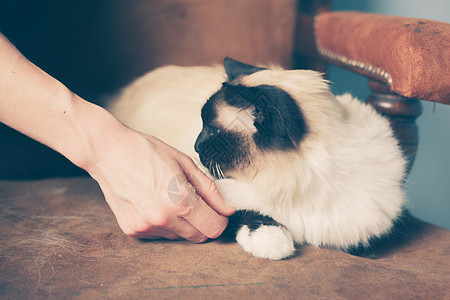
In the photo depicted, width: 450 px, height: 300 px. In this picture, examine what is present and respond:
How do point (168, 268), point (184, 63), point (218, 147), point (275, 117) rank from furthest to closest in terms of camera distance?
point (184, 63) < point (218, 147) < point (275, 117) < point (168, 268)

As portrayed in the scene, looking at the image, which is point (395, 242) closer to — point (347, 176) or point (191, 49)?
point (347, 176)

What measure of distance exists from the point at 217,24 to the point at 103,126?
0.91 m

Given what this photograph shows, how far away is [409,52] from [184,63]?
886 mm

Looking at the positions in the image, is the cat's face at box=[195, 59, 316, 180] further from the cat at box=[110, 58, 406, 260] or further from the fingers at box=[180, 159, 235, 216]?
the fingers at box=[180, 159, 235, 216]

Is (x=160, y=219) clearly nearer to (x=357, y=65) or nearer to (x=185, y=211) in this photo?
(x=185, y=211)

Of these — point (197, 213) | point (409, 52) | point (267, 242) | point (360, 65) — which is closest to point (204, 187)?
point (197, 213)

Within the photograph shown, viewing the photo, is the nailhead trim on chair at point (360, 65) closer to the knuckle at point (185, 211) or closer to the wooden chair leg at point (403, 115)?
the wooden chair leg at point (403, 115)

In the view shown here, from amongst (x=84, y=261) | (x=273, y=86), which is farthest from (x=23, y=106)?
(x=273, y=86)

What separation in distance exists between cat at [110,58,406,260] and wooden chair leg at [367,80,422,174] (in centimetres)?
11

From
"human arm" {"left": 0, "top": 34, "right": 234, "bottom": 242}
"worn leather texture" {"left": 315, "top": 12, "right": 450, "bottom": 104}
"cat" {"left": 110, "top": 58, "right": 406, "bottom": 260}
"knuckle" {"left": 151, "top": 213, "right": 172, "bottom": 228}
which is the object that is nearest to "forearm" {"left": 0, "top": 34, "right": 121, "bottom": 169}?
"human arm" {"left": 0, "top": 34, "right": 234, "bottom": 242}

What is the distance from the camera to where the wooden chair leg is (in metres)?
1.09

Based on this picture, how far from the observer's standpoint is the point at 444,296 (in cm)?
67

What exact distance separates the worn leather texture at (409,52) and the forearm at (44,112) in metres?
0.67

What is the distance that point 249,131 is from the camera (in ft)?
2.88
